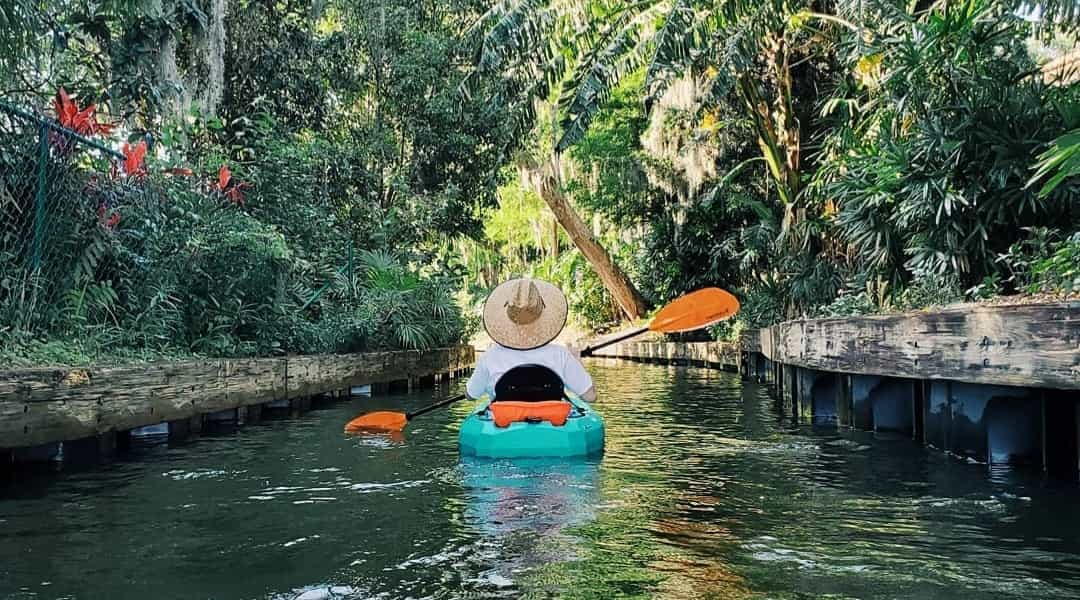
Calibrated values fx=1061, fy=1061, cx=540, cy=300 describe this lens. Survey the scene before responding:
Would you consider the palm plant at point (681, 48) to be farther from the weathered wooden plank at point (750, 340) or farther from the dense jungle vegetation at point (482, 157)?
the weathered wooden plank at point (750, 340)

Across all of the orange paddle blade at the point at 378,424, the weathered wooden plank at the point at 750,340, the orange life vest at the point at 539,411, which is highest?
the weathered wooden plank at the point at 750,340

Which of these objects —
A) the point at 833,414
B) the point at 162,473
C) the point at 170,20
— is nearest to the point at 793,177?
the point at 833,414

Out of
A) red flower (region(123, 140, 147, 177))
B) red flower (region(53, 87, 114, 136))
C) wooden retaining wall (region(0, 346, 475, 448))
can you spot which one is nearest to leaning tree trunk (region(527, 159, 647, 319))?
wooden retaining wall (region(0, 346, 475, 448))

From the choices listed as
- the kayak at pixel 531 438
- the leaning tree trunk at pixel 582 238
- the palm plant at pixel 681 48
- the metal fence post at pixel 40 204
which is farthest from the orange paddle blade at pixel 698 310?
the leaning tree trunk at pixel 582 238

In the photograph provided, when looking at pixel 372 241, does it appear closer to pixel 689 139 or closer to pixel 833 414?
pixel 689 139

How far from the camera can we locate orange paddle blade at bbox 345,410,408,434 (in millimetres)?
10188

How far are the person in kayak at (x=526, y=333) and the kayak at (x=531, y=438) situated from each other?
0.54 meters

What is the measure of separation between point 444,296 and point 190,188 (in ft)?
29.4

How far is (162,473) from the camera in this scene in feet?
24.4

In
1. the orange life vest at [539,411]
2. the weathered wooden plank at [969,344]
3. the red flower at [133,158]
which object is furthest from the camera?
the red flower at [133,158]

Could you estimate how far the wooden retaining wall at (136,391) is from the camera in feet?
21.8

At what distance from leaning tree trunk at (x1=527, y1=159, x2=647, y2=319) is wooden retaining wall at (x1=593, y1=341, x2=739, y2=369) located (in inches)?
44.5

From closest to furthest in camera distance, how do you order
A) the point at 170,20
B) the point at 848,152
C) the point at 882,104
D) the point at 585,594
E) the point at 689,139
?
1. the point at 585,594
2. the point at 170,20
3. the point at 882,104
4. the point at 848,152
5. the point at 689,139

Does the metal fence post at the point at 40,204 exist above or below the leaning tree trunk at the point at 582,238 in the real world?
below
